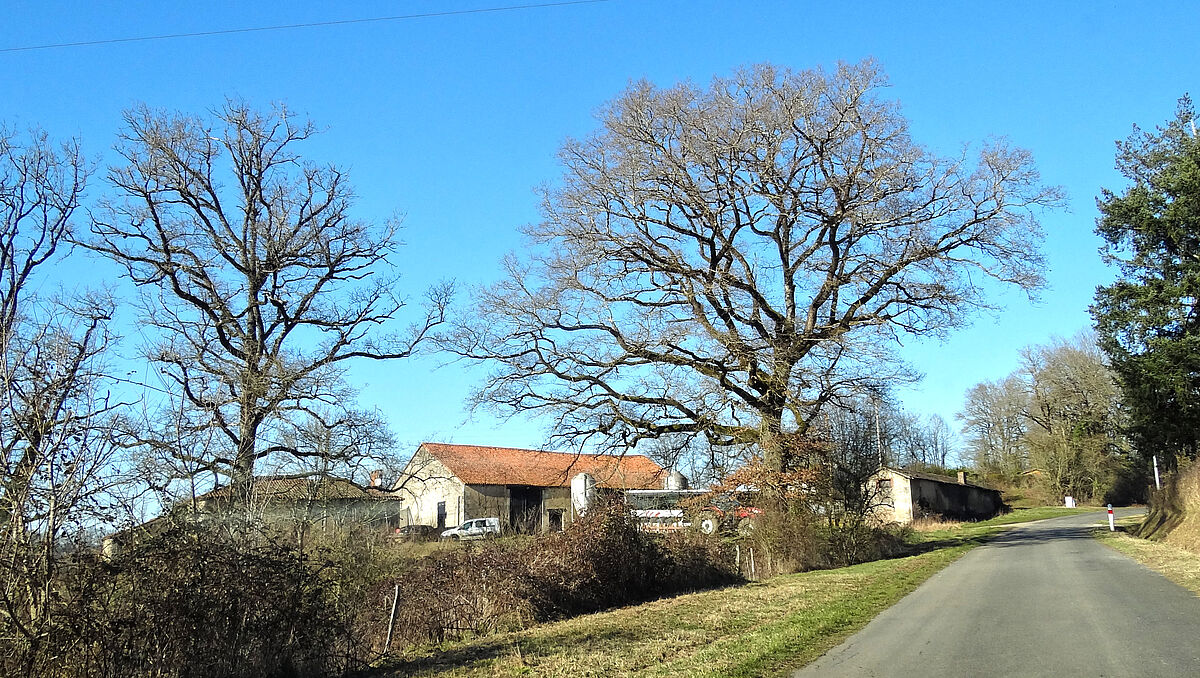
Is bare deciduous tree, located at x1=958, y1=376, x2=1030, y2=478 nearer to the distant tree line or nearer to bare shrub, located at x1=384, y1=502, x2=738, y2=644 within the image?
the distant tree line

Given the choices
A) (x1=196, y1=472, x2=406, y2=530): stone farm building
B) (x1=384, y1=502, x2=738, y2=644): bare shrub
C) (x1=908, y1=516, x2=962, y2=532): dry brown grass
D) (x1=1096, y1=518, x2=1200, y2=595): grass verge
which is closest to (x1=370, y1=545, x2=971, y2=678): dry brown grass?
(x1=384, y1=502, x2=738, y2=644): bare shrub

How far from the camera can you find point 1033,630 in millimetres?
10609

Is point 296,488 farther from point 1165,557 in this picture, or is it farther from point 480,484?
point 480,484

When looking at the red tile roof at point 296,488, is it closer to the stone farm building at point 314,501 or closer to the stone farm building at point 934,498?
the stone farm building at point 314,501

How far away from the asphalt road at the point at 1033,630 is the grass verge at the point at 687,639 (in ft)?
1.63

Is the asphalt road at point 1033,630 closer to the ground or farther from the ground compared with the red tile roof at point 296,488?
closer to the ground

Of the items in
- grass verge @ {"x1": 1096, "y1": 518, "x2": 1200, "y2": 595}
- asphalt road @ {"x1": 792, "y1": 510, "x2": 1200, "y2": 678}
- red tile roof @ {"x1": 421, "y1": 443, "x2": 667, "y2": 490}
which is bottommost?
grass verge @ {"x1": 1096, "y1": 518, "x2": 1200, "y2": 595}

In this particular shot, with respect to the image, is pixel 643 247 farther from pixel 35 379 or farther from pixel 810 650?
pixel 35 379

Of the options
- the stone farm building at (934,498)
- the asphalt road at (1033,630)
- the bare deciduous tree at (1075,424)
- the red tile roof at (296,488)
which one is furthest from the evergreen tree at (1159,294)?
the bare deciduous tree at (1075,424)

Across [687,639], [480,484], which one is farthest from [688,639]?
[480,484]

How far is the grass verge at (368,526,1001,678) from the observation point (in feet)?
31.1

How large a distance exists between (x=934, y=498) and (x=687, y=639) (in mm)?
50743

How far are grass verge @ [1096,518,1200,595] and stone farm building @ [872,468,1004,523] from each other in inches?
719

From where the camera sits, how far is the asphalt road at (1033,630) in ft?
27.9
